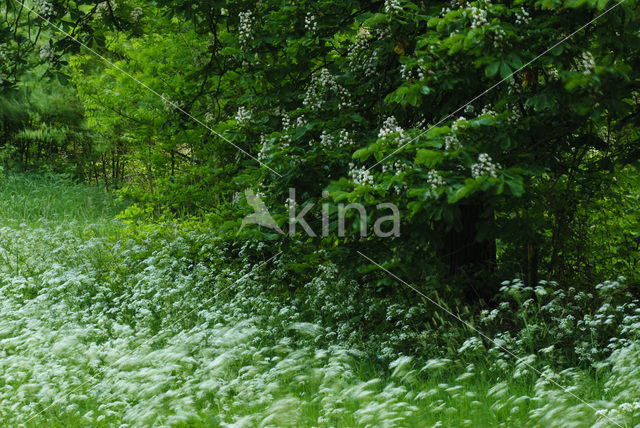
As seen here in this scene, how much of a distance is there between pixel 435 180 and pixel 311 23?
205 centimetres

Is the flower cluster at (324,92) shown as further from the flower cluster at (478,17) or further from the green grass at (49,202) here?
the green grass at (49,202)

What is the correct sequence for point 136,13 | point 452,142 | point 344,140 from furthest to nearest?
point 136,13 < point 344,140 < point 452,142

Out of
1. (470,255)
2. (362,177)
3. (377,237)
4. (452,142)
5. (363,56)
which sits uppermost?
(363,56)

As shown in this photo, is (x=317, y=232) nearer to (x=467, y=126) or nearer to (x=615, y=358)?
(x=467, y=126)

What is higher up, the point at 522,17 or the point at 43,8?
the point at 43,8

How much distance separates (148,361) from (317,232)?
2.01 m

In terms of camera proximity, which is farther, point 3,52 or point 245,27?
point 3,52

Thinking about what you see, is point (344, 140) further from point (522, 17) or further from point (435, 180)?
point (522, 17)

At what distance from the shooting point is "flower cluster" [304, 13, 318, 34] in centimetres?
483

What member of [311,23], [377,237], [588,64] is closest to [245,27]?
[311,23]

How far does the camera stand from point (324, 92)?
17.0 feet

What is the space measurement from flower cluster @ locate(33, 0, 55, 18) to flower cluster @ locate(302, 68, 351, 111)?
265cm

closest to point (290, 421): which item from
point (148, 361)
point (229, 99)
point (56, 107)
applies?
point (148, 361)

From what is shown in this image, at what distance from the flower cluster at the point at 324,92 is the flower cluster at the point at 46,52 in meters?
2.79
